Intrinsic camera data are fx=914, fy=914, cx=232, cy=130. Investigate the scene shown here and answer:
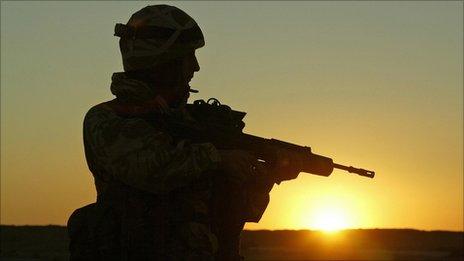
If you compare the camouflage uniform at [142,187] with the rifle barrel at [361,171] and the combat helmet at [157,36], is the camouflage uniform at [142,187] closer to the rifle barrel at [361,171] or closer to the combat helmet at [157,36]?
the combat helmet at [157,36]

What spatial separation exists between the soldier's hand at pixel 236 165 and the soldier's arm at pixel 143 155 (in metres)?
0.23

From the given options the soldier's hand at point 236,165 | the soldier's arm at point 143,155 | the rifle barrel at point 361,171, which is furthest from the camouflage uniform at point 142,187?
the rifle barrel at point 361,171

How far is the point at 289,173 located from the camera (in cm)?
814

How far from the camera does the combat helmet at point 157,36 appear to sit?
7.28m

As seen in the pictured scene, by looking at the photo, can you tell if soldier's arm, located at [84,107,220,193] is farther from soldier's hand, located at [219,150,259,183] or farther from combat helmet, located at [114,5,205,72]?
combat helmet, located at [114,5,205,72]

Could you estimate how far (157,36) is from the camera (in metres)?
7.29

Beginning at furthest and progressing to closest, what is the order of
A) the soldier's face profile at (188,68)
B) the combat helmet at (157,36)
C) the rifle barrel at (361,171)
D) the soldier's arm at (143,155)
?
the rifle barrel at (361,171)
the soldier's face profile at (188,68)
the combat helmet at (157,36)
the soldier's arm at (143,155)

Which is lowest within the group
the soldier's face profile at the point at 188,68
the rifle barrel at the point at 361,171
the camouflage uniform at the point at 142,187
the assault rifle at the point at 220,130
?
the camouflage uniform at the point at 142,187

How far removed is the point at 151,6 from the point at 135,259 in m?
2.04

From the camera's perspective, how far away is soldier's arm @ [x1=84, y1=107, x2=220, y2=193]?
270 inches

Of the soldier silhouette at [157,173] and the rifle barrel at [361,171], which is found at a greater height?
the rifle barrel at [361,171]

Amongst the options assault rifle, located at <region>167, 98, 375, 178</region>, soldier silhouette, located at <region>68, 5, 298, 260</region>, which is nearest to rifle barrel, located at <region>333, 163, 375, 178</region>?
assault rifle, located at <region>167, 98, 375, 178</region>

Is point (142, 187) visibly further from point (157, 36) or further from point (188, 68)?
point (157, 36)

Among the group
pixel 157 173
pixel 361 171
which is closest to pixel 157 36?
pixel 157 173
